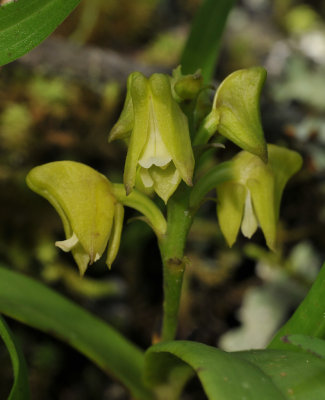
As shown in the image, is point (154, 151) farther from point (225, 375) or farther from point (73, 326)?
point (73, 326)

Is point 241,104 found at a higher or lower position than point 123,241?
higher

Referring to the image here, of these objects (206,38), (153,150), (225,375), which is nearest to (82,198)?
(153,150)

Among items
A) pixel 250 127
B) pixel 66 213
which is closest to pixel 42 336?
pixel 66 213

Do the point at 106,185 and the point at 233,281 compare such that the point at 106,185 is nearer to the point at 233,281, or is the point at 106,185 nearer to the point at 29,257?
the point at 29,257

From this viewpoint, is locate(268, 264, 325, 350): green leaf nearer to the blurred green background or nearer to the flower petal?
the flower petal

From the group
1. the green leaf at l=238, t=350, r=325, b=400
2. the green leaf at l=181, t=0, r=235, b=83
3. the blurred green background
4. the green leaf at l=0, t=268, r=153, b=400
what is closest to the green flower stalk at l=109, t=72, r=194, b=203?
the green leaf at l=238, t=350, r=325, b=400
